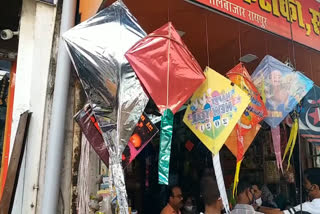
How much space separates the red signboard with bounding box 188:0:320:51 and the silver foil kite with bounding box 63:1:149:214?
113cm

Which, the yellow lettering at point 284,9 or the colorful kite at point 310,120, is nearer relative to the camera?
the yellow lettering at point 284,9

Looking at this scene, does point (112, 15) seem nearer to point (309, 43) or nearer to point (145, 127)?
point (145, 127)

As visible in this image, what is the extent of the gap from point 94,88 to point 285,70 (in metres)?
2.50

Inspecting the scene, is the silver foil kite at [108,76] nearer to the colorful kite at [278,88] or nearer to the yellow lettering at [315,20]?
the colorful kite at [278,88]

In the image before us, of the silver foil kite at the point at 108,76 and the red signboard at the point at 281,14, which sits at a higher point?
the red signboard at the point at 281,14

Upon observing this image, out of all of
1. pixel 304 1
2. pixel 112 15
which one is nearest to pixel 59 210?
pixel 112 15

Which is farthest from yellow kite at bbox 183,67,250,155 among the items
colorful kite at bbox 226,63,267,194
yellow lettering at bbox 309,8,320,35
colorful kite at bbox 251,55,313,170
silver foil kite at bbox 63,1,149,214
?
yellow lettering at bbox 309,8,320,35

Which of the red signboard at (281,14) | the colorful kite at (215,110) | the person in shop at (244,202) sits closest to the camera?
A: the colorful kite at (215,110)

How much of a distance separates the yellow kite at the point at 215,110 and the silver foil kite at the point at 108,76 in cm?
68

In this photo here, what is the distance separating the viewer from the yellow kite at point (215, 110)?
255cm

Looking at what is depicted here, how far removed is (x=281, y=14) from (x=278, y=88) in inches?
39.8

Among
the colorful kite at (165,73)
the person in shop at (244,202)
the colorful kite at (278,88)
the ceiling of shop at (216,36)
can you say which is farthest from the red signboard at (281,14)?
the person in shop at (244,202)

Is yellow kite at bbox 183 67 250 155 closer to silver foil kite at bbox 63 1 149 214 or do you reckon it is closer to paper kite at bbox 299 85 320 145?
silver foil kite at bbox 63 1 149 214

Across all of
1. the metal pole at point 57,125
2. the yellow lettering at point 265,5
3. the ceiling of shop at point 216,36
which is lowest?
the metal pole at point 57,125
